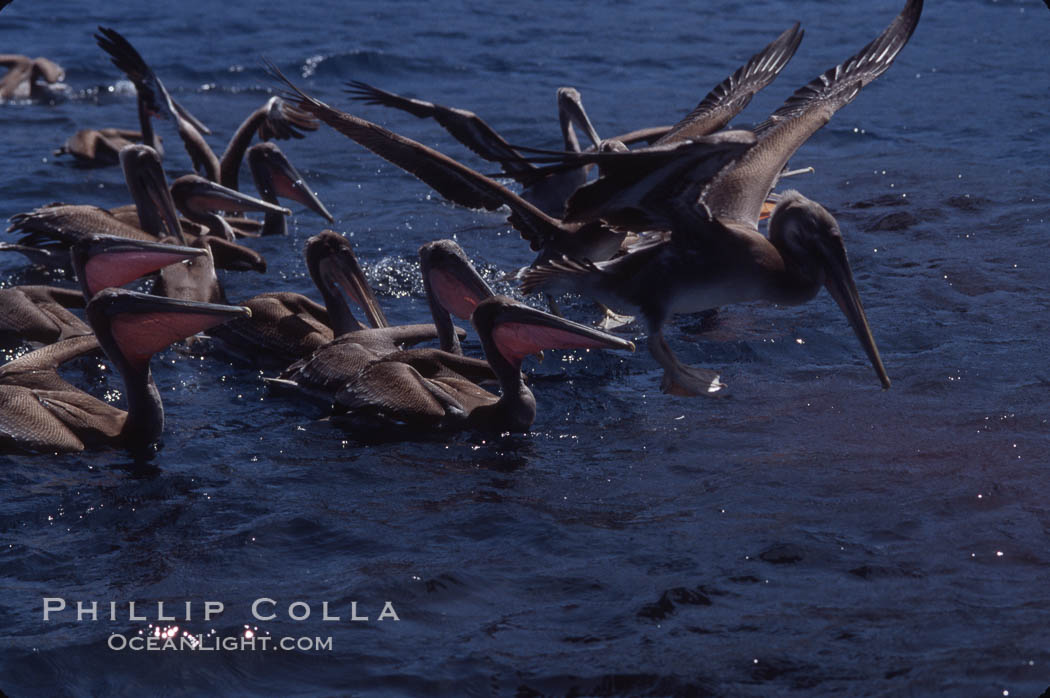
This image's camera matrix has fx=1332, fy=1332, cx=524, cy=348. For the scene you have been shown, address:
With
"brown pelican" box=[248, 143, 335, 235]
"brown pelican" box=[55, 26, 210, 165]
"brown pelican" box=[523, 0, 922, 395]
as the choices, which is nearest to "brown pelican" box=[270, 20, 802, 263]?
"brown pelican" box=[523, 0, 922, 395]

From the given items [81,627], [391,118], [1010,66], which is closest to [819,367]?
[81,627]

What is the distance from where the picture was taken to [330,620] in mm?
4152

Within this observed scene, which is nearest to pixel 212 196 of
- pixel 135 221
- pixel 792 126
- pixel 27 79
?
pixel 135 221

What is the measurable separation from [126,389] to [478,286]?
1.78 m

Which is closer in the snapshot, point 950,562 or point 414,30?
point 950,562

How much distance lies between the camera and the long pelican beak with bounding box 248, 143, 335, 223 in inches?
350

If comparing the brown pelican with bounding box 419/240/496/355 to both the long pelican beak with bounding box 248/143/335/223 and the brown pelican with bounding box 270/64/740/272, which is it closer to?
the brown pelican with bounding box 270/64/740/272

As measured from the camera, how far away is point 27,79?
43.3 feet

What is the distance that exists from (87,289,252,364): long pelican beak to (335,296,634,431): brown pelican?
72cm

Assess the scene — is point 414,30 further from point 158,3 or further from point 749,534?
point 749,534

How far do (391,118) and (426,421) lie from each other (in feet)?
25.9

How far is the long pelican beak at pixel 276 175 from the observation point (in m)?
8.89

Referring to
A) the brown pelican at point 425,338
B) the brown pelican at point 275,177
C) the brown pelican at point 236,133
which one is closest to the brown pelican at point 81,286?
the brown pelican at point 425,338

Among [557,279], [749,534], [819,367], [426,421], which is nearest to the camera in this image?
[749,534]
